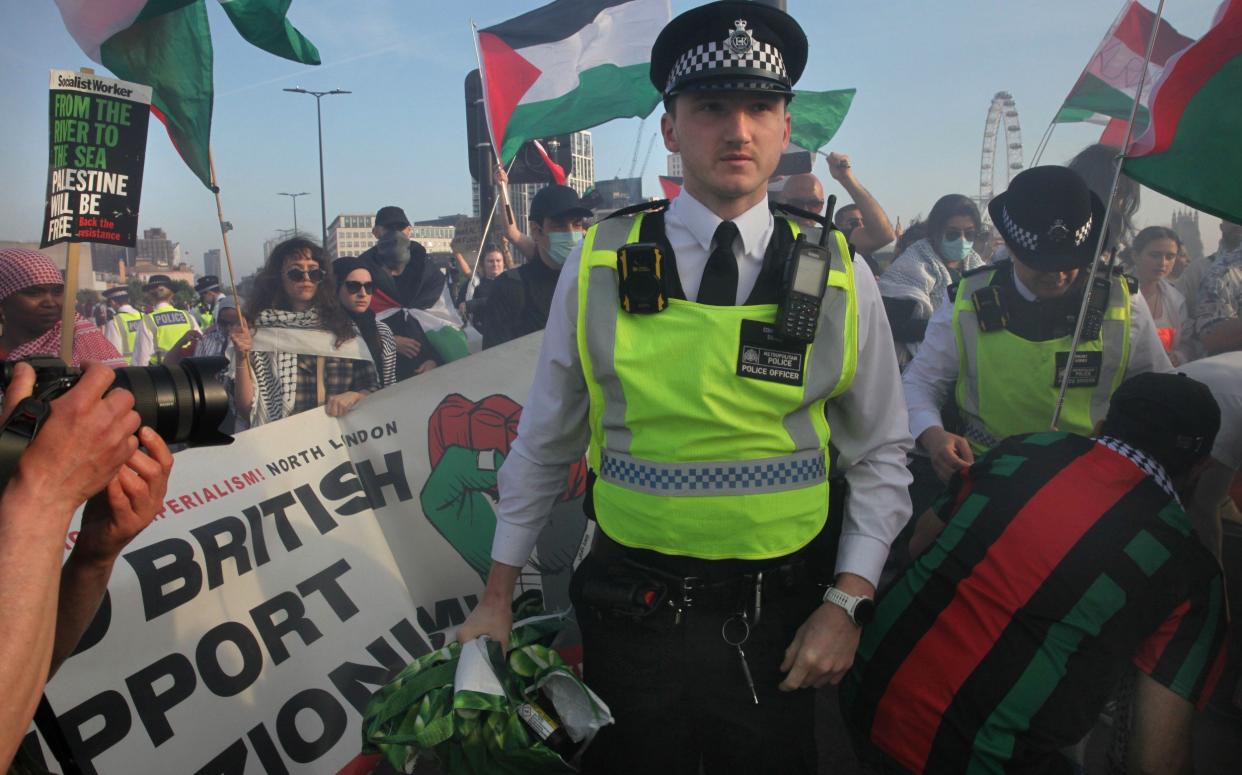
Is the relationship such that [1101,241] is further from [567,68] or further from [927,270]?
[567,68]

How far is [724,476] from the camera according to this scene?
5.45 feet

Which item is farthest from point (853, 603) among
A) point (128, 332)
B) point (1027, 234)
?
point (128, 332)

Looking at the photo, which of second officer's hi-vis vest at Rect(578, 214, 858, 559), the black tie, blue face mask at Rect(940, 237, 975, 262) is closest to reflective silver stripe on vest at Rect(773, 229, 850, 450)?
second officer's hi-vis vest at Rect(578, 214, 858, 559)

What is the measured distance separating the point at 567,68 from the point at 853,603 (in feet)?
14.3

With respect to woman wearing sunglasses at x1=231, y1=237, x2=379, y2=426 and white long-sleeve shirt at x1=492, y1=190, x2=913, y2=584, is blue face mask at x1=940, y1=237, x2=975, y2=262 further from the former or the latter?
white long-sleeve shirt at x1=492, y1=190, x2=913, y2=584

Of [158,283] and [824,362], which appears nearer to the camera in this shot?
[824,362]

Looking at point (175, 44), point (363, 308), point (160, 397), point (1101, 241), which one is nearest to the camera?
point (160, 397)

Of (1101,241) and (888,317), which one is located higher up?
(1101,241)

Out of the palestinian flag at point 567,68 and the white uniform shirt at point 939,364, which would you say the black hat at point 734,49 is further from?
the palestinian flag at point 567,68

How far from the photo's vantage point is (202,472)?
2.63 meters

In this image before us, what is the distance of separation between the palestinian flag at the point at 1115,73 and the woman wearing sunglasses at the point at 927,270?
119 centimetres

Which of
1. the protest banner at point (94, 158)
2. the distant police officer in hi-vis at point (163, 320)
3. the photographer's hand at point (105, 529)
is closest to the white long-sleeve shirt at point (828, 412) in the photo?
the photographer's hand at point (105, 529)

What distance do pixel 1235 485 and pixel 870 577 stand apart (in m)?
1.55

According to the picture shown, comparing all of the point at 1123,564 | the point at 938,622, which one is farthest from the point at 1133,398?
the point at 938,622
